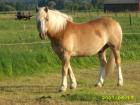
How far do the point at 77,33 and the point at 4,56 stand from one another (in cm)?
369

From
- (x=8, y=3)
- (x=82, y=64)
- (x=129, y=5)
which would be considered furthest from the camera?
(x=8, y=3)

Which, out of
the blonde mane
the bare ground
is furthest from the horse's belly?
the bare ground

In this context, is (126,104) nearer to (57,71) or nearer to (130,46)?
(57,71)

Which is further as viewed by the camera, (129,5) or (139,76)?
(129,5)

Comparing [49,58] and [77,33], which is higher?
[77,33]

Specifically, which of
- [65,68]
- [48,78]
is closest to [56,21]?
[65,68]

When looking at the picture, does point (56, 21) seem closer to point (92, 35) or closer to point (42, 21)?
point (42, 21)

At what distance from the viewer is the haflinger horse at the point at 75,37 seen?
1091 cm

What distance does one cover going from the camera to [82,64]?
15.8m

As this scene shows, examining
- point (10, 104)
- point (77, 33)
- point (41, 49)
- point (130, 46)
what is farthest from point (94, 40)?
point (130, 46)

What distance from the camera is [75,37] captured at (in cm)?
1148

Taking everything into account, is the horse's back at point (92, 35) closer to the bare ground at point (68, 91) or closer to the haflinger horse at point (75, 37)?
the haflinger horse at point (75, 37)
